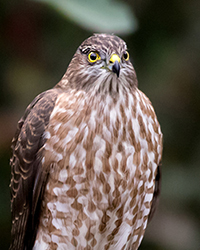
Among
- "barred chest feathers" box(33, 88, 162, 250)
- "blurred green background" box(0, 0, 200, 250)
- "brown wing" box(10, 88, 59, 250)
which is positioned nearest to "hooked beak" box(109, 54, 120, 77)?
"barred chest feathers" box(33, 88, 162, 250)

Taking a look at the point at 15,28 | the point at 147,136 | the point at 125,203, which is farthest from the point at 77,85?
the point at 15,28

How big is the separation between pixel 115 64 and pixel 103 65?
76mm

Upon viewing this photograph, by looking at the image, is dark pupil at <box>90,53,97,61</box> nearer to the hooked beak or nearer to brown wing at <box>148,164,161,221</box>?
the hooked beak

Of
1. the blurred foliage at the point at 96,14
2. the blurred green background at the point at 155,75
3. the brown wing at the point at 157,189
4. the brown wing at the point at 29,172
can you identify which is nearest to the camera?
the blurred foliage at the point at 96,14

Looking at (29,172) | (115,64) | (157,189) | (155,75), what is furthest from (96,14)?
(155,75)

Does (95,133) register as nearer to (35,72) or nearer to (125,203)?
(125,203)

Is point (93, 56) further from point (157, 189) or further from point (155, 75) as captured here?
point (155, 75)

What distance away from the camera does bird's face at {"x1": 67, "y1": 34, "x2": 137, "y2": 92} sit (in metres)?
1.35

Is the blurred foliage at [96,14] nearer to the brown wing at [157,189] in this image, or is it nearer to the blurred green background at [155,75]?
the blurred green background at [155,75]

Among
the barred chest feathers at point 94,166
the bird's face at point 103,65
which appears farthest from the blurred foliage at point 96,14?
the barred chest feathers at point 94,166

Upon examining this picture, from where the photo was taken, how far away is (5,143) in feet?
6.50

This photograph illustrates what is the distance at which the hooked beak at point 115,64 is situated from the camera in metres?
1.30

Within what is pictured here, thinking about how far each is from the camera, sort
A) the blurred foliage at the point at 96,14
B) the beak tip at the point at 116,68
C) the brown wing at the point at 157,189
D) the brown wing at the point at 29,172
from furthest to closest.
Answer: the brown wing at the point at 157,189 < the brown wing at the point at 29,172 < the beak tip at the point at 116,68 < the blurred foliage at the point at 96,14

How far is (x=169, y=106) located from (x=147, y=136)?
2.98 ft
